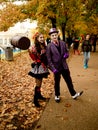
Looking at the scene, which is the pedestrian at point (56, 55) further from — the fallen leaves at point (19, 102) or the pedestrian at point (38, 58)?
the fallen leaves at point (19, 102)

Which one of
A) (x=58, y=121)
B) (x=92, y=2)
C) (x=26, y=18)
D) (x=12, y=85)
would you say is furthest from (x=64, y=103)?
(x=26, y=18)

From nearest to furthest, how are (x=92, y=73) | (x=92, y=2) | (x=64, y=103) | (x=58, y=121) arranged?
(x=58, y=121) < (x=64, y=103) < (x=92, y=73) < (x=92, y=2)

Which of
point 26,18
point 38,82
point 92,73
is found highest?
point 26,18

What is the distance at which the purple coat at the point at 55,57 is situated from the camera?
7.08m

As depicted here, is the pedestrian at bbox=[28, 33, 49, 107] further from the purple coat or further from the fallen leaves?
the fallen leaves

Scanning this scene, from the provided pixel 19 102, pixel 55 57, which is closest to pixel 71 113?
pixel 55 57

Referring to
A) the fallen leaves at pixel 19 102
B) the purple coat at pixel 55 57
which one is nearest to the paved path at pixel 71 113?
the fallen leaves at pixel 19 102

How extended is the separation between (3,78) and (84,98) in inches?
195

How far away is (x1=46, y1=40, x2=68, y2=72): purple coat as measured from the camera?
7.08 meters

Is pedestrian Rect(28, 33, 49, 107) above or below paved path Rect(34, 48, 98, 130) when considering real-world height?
above

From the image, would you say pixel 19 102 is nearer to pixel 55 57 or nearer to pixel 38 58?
pixel 38 58

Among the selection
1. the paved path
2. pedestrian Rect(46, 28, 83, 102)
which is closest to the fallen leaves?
the paved path

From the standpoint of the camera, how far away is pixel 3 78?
38.6ft

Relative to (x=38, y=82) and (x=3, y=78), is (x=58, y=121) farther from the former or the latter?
(x=3, y=78)
